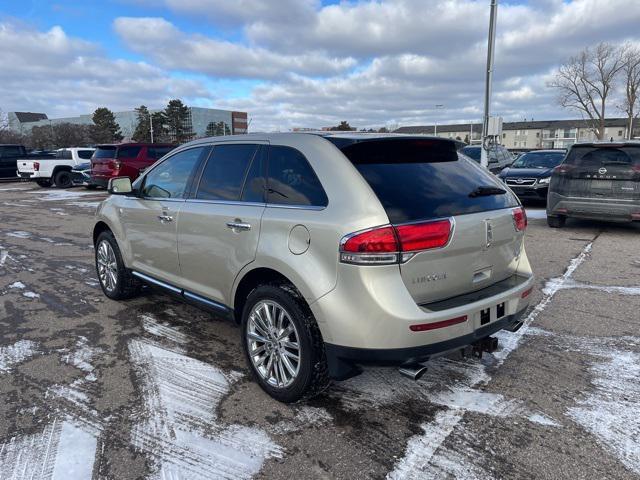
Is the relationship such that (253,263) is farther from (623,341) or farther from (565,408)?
(623,341)

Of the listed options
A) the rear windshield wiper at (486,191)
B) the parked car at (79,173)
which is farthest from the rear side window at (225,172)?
the parked car at (79,173)

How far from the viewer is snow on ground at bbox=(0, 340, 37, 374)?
3771 mm

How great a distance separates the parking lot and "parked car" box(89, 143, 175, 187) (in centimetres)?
1298

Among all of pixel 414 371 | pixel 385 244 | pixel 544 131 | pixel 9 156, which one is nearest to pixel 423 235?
pixel 385 244

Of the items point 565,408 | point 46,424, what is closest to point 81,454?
point 46,424

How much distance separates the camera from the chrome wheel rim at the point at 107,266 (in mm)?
5199

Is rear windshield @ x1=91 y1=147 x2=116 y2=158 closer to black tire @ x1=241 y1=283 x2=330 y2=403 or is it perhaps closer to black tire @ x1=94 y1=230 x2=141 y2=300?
black tire @ x1=94 y1=230 x2=141 y2=300

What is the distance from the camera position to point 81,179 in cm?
2270

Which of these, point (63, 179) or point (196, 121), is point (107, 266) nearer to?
point (63, 179)

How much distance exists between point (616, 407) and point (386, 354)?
1643 mm

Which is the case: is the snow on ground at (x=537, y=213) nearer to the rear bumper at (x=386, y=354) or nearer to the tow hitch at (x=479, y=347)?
the tow hitch at (x=479, y=347)

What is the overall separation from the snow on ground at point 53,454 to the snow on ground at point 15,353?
116 centimetres

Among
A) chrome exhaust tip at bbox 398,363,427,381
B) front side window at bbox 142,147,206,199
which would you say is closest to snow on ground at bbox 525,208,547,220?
front side window at bbox 142,147,206,199

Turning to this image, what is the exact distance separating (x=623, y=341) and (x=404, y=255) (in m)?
2.70
